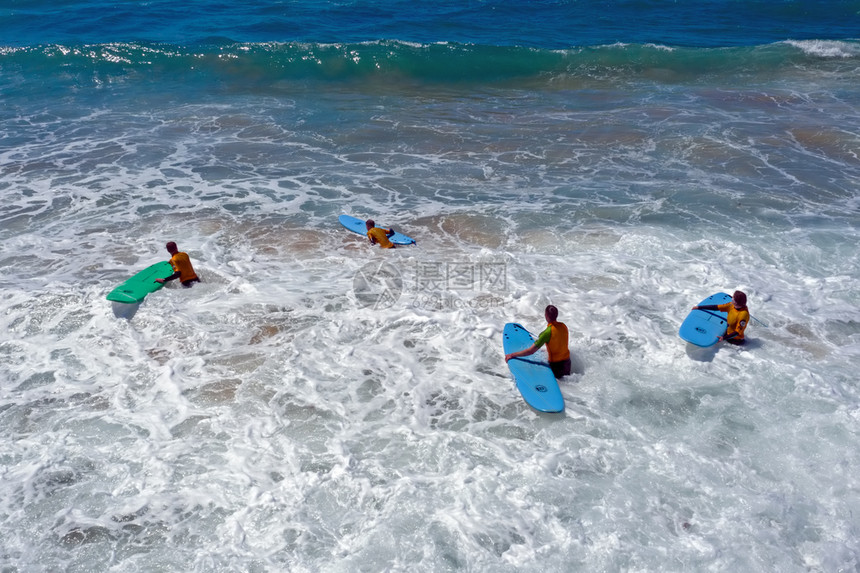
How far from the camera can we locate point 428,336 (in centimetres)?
884

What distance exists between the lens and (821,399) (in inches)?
291

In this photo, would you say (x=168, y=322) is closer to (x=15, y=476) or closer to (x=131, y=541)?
(x=15, y=476)

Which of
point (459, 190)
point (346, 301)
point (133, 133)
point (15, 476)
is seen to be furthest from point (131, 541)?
point (133, 133)

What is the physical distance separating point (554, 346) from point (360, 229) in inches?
206

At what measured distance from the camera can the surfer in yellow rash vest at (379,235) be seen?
1114 centimetres

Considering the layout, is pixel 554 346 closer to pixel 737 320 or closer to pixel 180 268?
pixel 737 320

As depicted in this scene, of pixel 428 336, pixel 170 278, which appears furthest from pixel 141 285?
pixel 428 336

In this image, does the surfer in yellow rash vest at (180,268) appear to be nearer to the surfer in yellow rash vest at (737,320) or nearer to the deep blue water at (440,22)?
the surfer in yellow rash vest at (737,320)

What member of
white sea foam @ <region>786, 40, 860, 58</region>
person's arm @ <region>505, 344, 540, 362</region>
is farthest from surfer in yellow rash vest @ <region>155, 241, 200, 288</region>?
white sea foam @ <region>786, 40, 860, 58</region>

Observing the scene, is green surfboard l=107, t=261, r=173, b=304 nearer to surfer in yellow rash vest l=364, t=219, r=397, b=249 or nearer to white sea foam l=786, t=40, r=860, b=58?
surfer in yellow rash vest l=364, t=219, r=397, b=249

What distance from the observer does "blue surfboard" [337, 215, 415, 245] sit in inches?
449

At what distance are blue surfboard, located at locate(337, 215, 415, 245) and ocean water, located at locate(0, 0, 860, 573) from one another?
0.26 metres

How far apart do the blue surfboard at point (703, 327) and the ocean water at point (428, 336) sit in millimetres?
230

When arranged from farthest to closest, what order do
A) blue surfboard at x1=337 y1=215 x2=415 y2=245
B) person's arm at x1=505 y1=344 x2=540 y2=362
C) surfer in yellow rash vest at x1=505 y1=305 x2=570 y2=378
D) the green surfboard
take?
blue surfboard at x1=337 y1=215 x2=415 y2=245 → the green surfboard → person's arm at x1=505 y1=344 x2=540 y2=362 → surfer in yellow rash vest at x1=505 y1=305 x2=570 y2=378
